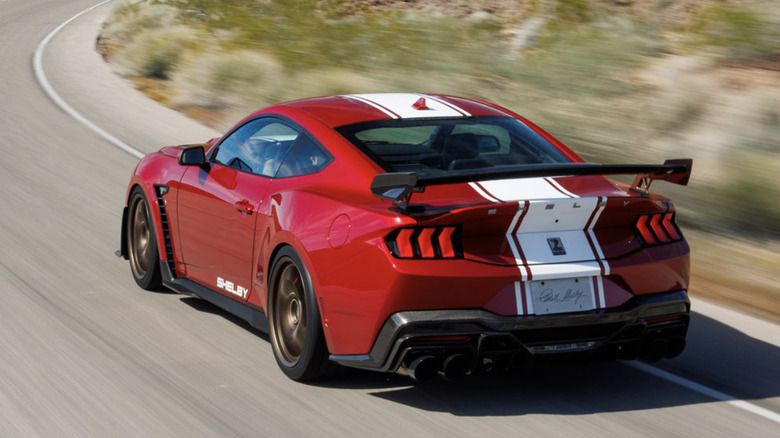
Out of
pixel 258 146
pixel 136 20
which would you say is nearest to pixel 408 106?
pixel 258 146

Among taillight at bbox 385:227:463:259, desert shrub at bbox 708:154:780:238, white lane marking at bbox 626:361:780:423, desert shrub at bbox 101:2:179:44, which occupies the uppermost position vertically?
taillight at bbox 385:227:463:259

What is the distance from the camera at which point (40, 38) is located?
29750 millimetres

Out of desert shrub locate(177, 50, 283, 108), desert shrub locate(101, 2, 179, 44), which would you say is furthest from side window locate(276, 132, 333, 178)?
desert shrub locate(101, 2, 179, 44)

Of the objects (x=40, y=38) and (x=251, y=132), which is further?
(x=40, y=38)

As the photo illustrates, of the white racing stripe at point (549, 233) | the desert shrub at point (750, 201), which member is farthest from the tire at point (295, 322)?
the desert shrub at point (750, 201)

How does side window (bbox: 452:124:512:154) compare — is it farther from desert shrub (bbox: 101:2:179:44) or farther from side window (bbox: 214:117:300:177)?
desert shrub (bbox: 101:2:179:44)

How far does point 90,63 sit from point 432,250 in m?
20.2

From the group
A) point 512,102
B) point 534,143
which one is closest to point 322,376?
point 534,143

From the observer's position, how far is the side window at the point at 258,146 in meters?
5.93

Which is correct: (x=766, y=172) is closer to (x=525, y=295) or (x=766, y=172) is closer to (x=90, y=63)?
(x=525, y=295)

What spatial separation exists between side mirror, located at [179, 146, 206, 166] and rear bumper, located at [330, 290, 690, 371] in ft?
6.53

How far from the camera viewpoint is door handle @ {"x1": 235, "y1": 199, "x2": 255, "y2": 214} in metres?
5.77

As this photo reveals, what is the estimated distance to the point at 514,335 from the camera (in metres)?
4.69
